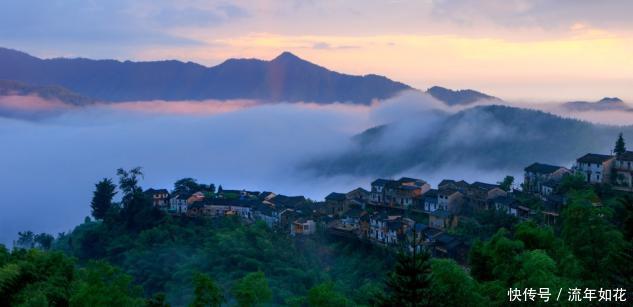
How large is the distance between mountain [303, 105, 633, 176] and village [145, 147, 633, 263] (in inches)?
1347

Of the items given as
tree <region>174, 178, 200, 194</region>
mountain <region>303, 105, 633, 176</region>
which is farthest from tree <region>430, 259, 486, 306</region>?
mountain <region>303, 105, 633, 176</region>

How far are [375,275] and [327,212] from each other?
15.6 meters

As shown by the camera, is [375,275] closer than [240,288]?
No

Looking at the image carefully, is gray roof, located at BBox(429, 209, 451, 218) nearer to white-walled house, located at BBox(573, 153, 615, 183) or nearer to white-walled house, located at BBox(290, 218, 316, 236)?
white-walled house, located at BBox(573, 153, 615, 183)

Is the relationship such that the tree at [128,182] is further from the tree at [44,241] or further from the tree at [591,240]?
the tree at [591,240]

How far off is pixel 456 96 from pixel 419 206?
136 m

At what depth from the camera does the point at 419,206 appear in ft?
169

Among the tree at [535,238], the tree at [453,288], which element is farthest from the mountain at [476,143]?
the tree at [453,288]

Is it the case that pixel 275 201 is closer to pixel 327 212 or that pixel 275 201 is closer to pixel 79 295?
pixel 327 212

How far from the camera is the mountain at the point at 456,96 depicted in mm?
174875

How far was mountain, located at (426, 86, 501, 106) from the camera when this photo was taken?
175 m

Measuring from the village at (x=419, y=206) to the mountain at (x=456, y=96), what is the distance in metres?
123

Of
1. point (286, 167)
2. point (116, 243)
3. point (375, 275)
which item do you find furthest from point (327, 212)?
point (286, 167)

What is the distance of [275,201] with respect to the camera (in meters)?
60.7
